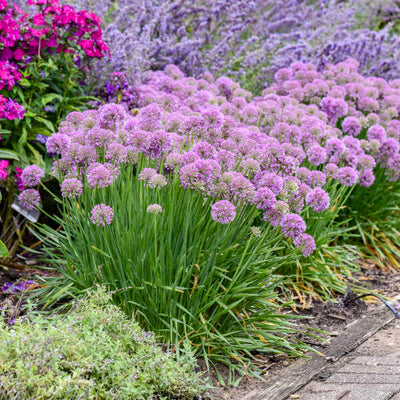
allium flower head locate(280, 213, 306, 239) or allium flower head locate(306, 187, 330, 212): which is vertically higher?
allium flower head locate(306, 187, 330, 212)

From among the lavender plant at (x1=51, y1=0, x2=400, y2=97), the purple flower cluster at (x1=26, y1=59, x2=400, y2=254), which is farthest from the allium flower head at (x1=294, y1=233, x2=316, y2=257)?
the lavender plant at (x1=51, y1=0, x2=400, y2=97)

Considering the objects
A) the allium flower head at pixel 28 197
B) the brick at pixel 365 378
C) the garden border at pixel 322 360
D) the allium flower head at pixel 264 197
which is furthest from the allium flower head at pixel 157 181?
the brick at pixel 365 378

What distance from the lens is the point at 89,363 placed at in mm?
2172

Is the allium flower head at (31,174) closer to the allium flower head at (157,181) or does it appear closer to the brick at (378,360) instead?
the allium flower head at (157,181)

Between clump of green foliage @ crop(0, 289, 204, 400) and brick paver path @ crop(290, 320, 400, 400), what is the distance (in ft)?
2.03

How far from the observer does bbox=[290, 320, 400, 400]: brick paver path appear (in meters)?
2.53

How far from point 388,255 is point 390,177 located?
0.74m

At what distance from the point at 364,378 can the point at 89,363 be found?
143cm

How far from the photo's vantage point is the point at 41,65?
396 cm

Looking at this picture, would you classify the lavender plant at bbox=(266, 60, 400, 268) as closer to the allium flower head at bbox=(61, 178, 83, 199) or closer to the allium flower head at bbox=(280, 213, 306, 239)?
the allium flower head at bbox=(280, 213, 306, 239)

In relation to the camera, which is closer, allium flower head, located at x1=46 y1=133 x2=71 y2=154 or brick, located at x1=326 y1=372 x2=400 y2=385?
brick, located at x1=326 y1=372 x2=400 y2=385

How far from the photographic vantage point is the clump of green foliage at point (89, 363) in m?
1.99

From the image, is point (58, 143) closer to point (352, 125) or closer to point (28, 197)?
point (28, 197)

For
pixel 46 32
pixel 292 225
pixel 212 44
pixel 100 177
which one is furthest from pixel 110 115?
pixel 212 44
